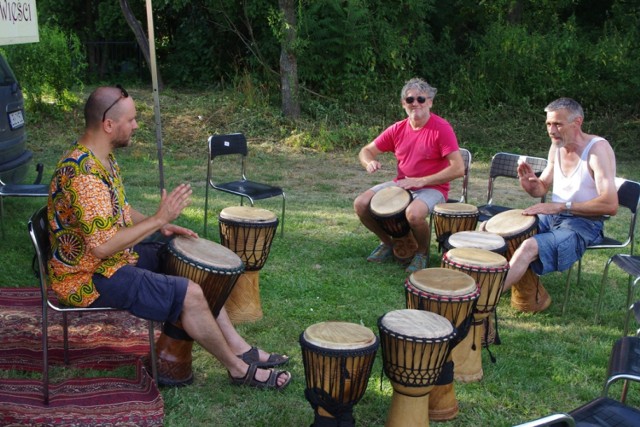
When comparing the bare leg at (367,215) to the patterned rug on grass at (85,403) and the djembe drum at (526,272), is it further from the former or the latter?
the patterned rug on grass at (85,403)

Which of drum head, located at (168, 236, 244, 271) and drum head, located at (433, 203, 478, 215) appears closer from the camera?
drum head, located at (168, 236, 244, 271)

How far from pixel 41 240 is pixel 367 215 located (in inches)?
115

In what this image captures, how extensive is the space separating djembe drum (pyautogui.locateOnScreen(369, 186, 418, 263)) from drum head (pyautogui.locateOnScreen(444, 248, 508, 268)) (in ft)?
4.45

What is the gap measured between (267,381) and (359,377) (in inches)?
29.5

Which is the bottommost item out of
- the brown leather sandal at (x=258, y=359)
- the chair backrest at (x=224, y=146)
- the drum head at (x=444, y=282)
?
the brown leather sandal at (x=258, y=359)

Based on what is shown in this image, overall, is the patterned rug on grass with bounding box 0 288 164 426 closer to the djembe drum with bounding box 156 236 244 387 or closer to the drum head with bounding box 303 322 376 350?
the djembe drum with bounding box 156 236 244 387

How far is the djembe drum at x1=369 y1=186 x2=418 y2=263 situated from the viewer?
545 cm

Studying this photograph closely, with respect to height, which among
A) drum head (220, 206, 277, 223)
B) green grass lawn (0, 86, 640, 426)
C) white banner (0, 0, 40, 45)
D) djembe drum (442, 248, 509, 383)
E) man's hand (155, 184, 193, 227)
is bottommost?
green grass lawn (0, 86, 640, 426)

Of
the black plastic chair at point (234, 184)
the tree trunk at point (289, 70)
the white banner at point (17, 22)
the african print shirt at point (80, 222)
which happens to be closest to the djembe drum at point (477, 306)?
the african print shirt at point (80, 222)

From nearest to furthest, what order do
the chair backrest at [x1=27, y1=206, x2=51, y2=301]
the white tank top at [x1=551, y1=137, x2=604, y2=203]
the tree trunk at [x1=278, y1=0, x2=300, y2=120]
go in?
the chair backrest at [x1=27, y1=206, x2=51, y2=301]
the white tank top at [x1=551, y1=137, x2=604, y2=203]
the tree trunk at [x1=278, y1=0, x2=300, y2=120]

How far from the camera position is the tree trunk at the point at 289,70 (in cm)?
1156

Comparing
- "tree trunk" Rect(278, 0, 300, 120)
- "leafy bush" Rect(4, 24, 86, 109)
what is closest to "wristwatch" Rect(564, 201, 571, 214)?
"tree trunk" Rect(278, 0, 300, 120)

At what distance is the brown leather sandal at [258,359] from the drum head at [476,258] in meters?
1.03

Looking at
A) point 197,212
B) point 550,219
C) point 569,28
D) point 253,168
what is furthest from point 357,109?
point 550,219
